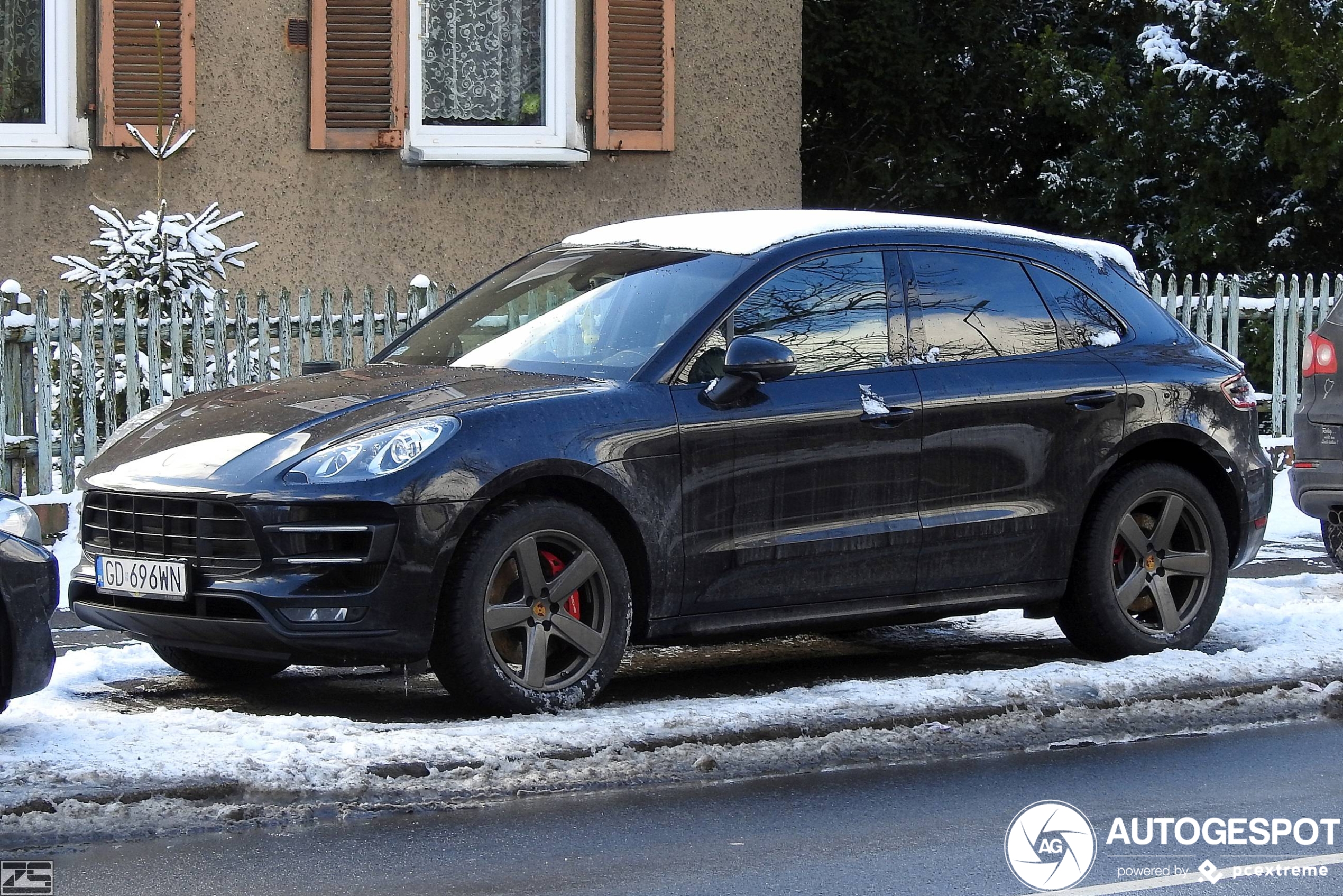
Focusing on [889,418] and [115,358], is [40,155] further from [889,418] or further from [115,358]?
[889,418]

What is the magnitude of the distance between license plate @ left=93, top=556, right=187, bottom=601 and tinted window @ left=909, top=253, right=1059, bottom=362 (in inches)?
111

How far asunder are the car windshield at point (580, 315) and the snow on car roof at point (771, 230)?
91 mm

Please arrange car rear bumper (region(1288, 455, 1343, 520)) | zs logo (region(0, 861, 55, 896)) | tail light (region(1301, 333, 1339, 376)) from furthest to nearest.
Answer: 1. tail light (region(1301, 333, 1339, 376))
2. car rear bumper (region(1288, 455, 1343, 520))
3. zs logo (region(0, 861, 55, 896))

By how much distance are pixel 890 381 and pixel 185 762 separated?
2.95 metres

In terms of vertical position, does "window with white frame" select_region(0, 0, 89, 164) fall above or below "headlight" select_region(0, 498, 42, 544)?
above

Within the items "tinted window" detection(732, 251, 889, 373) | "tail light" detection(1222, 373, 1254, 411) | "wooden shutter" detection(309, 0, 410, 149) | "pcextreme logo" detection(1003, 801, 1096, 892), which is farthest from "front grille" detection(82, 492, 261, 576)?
"wooden shutter" detection(309, 0, 410, 149)

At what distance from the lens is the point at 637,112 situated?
53.1ft

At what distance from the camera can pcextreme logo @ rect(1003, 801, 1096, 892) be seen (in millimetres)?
5480

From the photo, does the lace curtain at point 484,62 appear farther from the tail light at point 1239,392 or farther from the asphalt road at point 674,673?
the tail light at point 1239,392

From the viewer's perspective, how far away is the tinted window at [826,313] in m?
7.60

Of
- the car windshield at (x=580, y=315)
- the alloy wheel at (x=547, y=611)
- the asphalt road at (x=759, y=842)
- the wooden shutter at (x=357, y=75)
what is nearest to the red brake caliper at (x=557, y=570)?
the alloy wheel at (x=547, y=611)

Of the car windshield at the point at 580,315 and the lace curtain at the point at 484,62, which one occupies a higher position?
the lace curtain at the point at 484,62

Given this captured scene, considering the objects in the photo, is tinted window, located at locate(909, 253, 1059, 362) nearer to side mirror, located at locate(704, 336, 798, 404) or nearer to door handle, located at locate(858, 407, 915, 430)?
door handle, located at locate(858, 407, 915, 430)

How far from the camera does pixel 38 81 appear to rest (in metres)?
14.9
